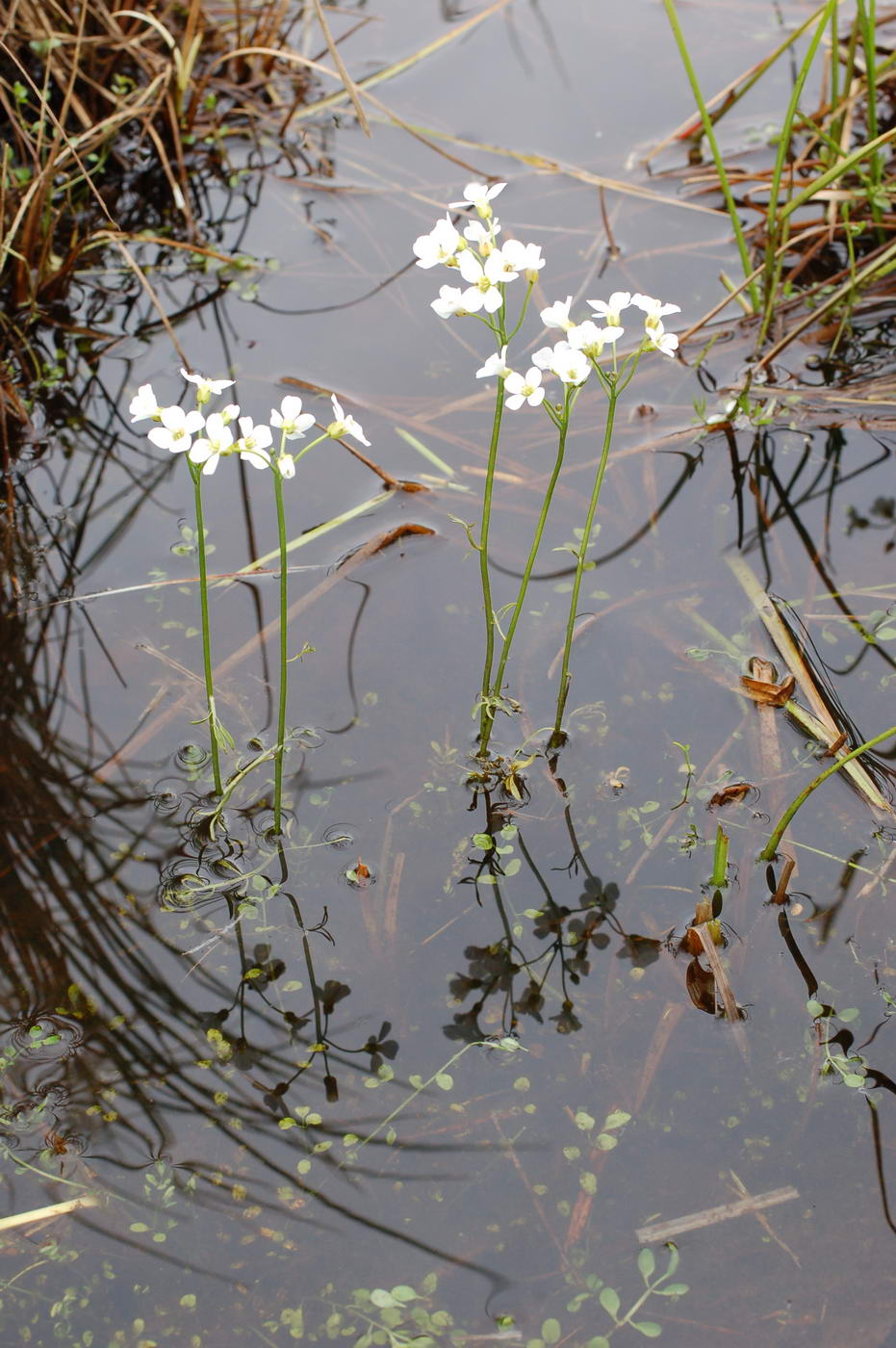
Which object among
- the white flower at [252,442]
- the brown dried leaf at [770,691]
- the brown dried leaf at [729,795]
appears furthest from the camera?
the brown dried leaf at [770,691]

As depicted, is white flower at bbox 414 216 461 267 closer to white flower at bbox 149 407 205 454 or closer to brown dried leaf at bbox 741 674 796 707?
white flower at bbox 149 407 205 454

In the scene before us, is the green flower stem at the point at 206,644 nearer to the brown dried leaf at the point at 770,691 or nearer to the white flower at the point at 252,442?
the white flower at the point at 252,442

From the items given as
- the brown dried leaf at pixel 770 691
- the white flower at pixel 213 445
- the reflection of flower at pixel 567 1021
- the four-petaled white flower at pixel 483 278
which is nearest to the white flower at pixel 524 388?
the four-petaled white flower at pixel 483 278

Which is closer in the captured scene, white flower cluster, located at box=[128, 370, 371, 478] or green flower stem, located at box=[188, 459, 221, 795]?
white flower cluster, located at box=[128, 370, 371, 478]

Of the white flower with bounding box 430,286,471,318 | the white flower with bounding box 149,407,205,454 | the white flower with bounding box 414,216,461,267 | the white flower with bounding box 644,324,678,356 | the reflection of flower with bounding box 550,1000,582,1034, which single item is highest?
the white flower with bounding box 414,216,461,267

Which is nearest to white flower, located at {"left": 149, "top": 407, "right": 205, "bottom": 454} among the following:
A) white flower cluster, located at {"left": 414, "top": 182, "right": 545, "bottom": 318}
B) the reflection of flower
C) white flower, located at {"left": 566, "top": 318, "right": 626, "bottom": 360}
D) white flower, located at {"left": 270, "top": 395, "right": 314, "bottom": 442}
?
white flower, located at {"left": 270, "top": 395, "right": 314, "bottom": 442}

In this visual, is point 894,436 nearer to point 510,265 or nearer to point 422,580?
point 422,580

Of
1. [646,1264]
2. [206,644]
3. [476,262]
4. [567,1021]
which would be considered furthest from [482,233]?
[646,1264]
